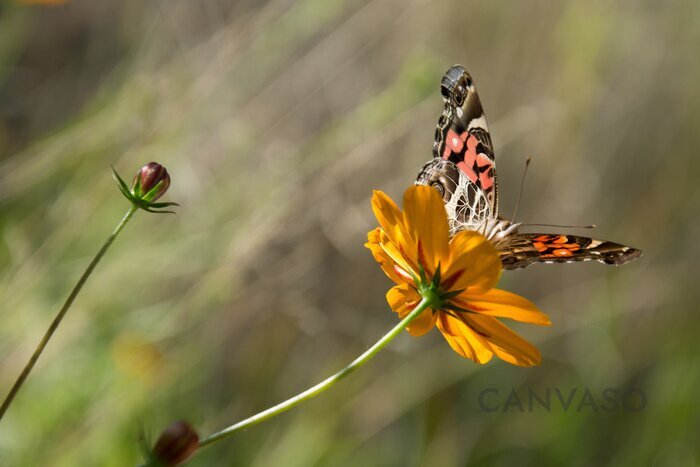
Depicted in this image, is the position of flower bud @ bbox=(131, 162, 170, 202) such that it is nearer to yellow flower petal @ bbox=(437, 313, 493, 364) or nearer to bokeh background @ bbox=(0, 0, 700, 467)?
yellow flower petal @ bbox=(437, 313, 493, 364)

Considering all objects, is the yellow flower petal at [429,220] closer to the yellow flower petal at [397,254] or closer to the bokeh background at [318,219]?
the yellow flower petal at [397,254]

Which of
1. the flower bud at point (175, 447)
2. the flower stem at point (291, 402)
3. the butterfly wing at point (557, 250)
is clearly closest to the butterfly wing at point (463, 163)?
the butterfly wing at point (557, 250)

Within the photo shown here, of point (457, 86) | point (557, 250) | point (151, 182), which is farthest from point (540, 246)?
point (151, 182)

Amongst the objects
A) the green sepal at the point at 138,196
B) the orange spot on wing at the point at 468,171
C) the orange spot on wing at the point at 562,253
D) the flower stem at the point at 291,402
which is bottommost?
the flower stem at the point at 291,402

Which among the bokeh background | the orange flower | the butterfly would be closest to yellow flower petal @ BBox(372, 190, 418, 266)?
the orange flower

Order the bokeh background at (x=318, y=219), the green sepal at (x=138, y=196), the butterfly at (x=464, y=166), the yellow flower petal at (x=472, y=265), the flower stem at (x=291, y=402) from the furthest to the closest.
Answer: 1. the bokeh background at (x=318, y=219)
2. the butterfly at (x=464, y=166)
3. the yellow flower petal at (x=472, y=265)
4. the green sepal at (x=138, y=196)
5. the flower stem at (x=291, y=402)

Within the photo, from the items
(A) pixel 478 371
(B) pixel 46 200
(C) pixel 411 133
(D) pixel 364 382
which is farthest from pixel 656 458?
(B) pixel 46 200
